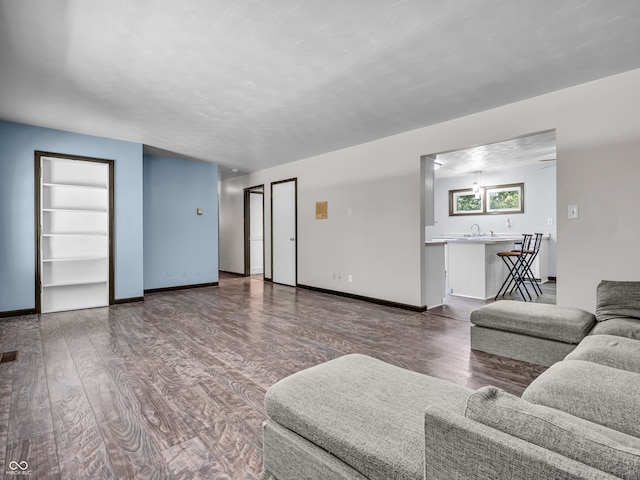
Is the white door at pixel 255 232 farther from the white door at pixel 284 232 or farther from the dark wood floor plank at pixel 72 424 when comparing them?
the dark wood floor plank at pixel 72 424

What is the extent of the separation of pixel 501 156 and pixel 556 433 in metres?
6.47

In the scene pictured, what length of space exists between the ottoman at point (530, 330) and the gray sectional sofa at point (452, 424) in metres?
0.57

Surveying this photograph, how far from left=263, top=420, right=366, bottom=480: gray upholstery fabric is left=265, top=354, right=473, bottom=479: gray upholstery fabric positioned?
0.03 metres

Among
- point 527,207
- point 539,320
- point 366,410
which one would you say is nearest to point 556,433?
point 366,410

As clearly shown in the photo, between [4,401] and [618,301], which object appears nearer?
[4,401]

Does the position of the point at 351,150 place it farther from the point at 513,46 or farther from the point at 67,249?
the point at 67,249

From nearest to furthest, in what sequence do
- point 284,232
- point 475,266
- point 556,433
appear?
point 556,433 < point 475,266 < point 284,232

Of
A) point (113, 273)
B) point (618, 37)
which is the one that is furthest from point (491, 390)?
point (113, 273)

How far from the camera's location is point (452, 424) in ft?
2.66

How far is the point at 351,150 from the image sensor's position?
5.59m

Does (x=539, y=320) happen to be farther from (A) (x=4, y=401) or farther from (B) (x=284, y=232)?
(B) (x=284, y=232)

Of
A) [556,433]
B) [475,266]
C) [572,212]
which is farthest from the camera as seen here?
[475,266]

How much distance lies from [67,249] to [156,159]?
2.18 m

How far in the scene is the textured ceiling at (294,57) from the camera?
218 centimetres
